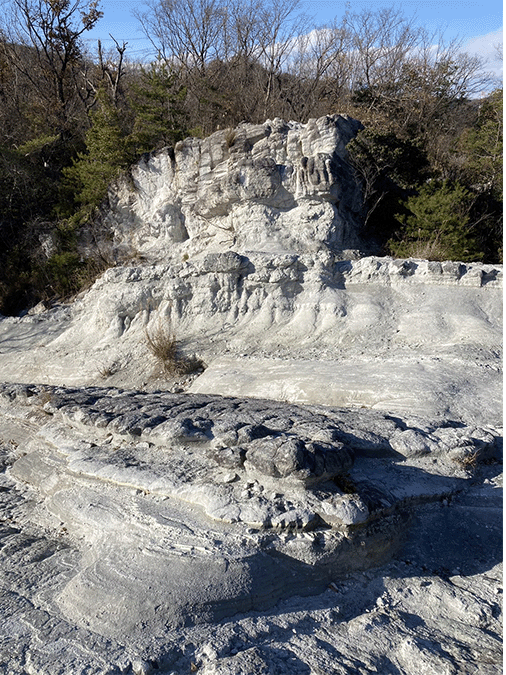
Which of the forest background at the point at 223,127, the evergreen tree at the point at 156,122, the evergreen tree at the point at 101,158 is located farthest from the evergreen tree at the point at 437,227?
the evergreen tree at the point at 101,158

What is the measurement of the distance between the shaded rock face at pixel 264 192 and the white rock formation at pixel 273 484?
1.18m

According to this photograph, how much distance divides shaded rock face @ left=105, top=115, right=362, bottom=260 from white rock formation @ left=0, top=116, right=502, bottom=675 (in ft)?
3.88

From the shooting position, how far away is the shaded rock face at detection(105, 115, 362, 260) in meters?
10.3

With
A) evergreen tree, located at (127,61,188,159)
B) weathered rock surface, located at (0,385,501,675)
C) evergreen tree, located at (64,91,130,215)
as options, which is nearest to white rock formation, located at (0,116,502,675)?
weathered rock surface, located at (0,385,501,675)

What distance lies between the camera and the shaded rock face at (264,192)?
33.9 feet

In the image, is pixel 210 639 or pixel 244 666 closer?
pixel 244 666

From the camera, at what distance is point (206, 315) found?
955 cm

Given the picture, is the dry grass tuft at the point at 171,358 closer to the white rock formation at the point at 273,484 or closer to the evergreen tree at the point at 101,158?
the white rock formation at the point at 273,484

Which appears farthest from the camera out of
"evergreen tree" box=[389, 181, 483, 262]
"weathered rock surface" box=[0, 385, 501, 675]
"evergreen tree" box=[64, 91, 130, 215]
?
"evergreen tree" box=[64, 91, 130, 215]

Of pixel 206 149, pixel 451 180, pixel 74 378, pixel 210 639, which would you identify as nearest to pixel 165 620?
pixel 210 639

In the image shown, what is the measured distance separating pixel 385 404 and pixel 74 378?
5992mm

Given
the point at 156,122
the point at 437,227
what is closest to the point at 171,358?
the point at 437,227

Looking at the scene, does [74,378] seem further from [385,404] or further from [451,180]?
[451,180]

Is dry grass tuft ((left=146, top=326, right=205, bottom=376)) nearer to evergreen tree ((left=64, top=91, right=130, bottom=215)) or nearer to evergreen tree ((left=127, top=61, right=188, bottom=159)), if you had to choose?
evergreen tree ((left=64, top=91, right=130, bottom=215))
